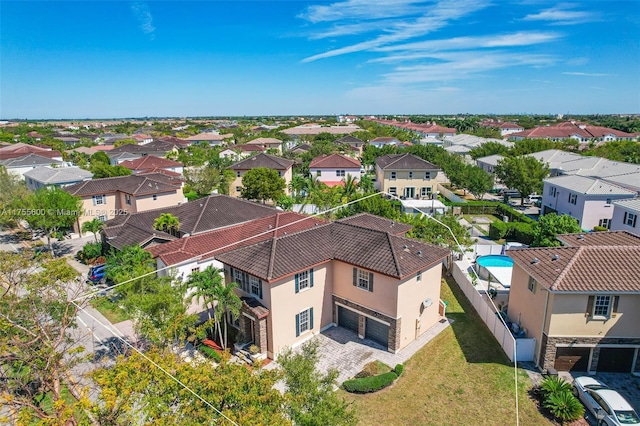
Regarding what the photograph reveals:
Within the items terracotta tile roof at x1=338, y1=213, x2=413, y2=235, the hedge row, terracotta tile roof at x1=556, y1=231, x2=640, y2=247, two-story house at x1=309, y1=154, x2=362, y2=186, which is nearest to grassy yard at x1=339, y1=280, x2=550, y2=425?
terracotta tile roof at x1=556, y1=231, x2=640, y2=247

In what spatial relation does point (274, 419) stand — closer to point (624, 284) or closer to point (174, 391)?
point (174, 391)

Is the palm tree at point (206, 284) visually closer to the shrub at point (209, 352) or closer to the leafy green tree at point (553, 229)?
the shrub at point (209, 352)

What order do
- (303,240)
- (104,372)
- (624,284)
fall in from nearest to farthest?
(104,372) → (624,284) → (303,240)

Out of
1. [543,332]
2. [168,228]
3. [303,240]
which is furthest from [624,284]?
[168,228]

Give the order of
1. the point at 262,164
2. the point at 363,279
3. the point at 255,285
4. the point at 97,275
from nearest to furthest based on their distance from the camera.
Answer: the point at 255,285
the point at 363,279
the point at 97,275
the point at 262,164

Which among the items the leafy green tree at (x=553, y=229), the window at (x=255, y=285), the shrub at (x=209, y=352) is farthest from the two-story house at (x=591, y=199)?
the shrub at (x=209, y=352)

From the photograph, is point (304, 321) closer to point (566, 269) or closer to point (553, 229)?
point (566, 269)

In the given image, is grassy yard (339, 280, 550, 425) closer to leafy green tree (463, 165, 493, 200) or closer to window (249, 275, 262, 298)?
window (249, 275, 262, 298)

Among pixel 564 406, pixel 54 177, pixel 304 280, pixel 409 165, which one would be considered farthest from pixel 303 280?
pixel 54 177
